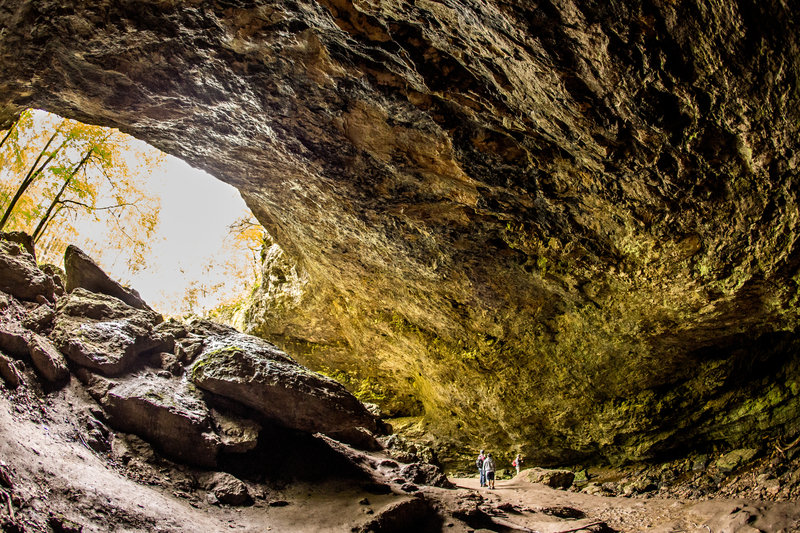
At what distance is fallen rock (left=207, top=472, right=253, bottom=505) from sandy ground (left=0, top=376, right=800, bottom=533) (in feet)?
0.51

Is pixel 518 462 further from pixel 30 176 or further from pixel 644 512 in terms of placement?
pixel 30 176

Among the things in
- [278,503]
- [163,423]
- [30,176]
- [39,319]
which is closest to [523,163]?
[278,503]

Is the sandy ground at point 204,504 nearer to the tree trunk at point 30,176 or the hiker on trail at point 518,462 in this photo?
the hiker on trail at point 518,462

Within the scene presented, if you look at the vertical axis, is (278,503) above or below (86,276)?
below

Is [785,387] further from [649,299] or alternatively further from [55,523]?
[55,523]

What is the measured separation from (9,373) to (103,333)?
2.35 meters

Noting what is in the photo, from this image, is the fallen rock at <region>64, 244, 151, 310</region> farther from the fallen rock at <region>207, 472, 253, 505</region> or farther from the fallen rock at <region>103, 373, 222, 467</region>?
the fallen rock at <region>207, 472, 253, 505</region>

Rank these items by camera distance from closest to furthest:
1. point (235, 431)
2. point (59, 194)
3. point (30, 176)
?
point (235, 431)
point (30, 176)
point (59, 194)

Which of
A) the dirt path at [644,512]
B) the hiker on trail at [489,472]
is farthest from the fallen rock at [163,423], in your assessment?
the hiker on trail at [489,472]

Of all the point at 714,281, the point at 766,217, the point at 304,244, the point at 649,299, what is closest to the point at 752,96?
the point at 766,217

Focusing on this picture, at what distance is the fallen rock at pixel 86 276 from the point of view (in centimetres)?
1031

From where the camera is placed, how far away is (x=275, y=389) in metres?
8.77

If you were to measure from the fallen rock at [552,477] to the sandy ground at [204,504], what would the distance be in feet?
4.49

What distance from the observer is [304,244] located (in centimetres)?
1165
